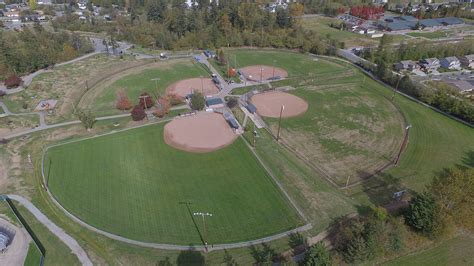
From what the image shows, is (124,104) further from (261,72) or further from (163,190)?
(261,72)

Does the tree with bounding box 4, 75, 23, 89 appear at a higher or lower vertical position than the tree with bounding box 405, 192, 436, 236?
higher

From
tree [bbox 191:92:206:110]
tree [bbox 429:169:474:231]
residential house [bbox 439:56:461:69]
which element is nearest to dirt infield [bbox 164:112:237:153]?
tree [bbox 191:92:206:110]

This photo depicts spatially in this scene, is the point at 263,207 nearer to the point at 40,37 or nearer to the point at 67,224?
the point at 67,224

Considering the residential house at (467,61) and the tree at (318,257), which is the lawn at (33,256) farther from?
the residential house at (467,61)

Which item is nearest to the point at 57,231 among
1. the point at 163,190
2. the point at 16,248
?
the point at 16,248

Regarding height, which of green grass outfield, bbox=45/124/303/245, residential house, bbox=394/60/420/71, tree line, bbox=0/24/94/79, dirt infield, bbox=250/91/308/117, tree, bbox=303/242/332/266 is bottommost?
green grass outfield, bbox=45/124/303/245

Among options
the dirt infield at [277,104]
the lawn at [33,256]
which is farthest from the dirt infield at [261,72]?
the lawn at [33,256]

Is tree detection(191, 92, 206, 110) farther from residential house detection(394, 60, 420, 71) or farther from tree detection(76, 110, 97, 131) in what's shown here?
residential house detection(394, 60, 420, 71)
